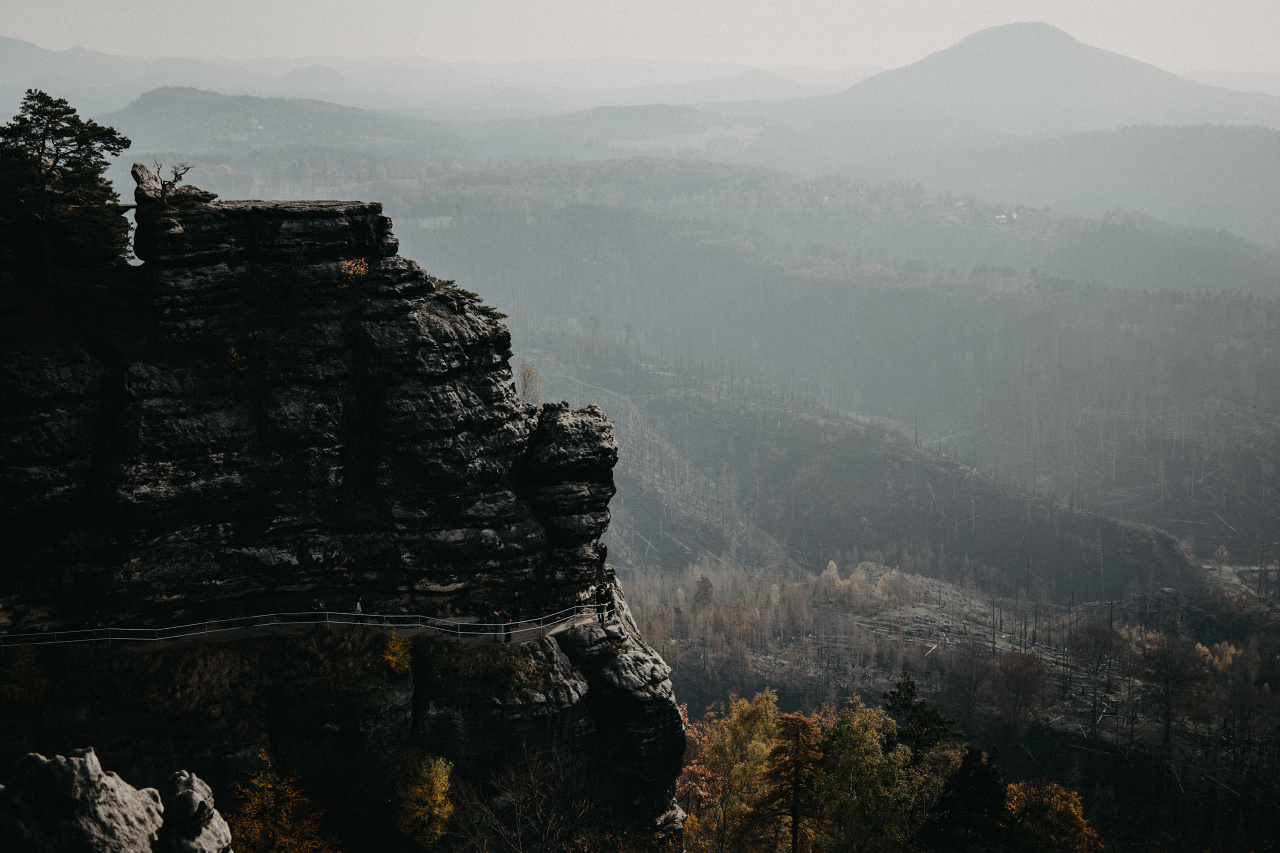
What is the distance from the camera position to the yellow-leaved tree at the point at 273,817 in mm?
40625

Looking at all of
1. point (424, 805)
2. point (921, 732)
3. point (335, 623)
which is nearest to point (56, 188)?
point (335, 623)

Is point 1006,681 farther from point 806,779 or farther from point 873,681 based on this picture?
point 806,779

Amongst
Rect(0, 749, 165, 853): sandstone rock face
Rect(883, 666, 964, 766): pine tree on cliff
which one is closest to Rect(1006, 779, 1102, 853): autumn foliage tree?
Rect(883, 666, 964, 766): pine tree on cliff

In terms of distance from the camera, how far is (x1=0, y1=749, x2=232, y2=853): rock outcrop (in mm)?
28922

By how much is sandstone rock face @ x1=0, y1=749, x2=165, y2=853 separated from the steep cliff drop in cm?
1351

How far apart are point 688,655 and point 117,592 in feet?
477

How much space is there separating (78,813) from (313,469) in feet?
65.4

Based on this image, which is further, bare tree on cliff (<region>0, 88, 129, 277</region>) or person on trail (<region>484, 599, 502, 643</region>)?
person on trail (<region>484, 599, 502, 643</region>)

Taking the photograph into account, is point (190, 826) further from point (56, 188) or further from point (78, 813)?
point (56, 188)

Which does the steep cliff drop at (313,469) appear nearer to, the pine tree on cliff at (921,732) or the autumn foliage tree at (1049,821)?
the pine tree on cliff at (921,732)

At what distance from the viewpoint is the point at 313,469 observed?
151 feet

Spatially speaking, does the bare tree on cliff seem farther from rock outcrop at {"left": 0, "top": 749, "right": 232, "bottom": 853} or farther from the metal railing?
rock outcrop at {"left": 0, "top": 749, "right": 232, "bottom": 853}

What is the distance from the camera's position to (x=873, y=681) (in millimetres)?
167875

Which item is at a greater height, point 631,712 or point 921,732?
point 631,712
